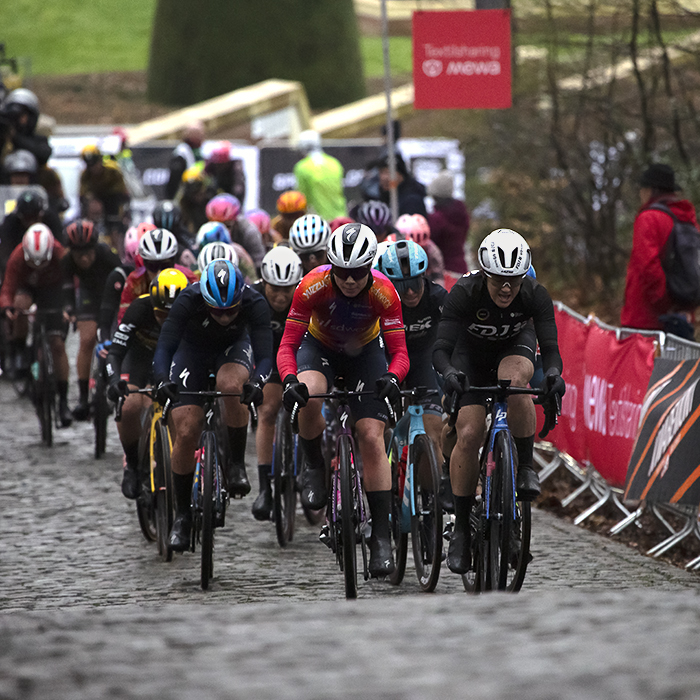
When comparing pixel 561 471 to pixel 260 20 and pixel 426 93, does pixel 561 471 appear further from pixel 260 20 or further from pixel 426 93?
pixel 260 20

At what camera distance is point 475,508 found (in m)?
7.24

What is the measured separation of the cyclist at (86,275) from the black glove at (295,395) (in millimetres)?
5546

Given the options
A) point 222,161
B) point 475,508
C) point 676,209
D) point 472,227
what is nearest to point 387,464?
point 475,508

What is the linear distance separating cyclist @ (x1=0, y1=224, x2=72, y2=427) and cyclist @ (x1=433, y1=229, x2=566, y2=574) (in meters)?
6.45

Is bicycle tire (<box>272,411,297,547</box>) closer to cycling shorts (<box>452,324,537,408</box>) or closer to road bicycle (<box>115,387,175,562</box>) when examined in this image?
road bicycle (<box>115,387,175,562</box>)

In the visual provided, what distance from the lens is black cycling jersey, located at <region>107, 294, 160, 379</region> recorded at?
8820mm

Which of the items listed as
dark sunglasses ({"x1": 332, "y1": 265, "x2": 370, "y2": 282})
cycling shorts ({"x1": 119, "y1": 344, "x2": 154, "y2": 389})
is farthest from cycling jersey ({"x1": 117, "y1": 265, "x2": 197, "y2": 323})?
dark sunglasses ({"x1": 332, "y1": 265, "x2": 370, "y2": 282})

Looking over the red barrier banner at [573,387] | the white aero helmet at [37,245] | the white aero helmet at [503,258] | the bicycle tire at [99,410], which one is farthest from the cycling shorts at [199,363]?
the white aero helmet at [37,245]

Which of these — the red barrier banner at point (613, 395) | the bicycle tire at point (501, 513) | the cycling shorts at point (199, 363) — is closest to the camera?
the bicycle tire at point (501, 513)

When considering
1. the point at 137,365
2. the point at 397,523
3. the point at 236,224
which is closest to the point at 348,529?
the point at 397,523

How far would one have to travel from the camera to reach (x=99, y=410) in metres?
12.2

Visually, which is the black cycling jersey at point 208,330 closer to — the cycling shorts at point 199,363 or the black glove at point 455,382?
the cycling shorts at point 199,363

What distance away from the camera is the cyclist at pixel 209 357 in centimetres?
793

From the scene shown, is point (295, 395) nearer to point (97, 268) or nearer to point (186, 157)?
point (97, 268)
